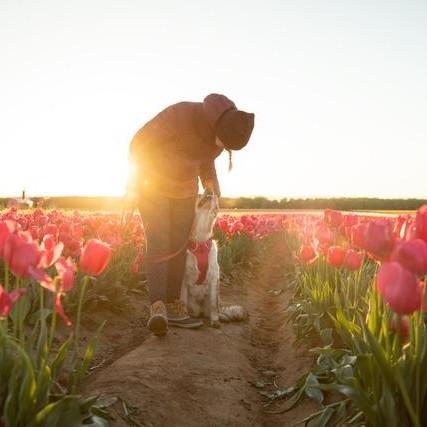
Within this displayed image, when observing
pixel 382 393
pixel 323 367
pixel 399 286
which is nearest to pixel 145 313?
pixel 323 367

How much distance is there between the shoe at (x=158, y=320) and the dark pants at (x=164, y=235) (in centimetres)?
15

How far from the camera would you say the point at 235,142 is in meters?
4.14

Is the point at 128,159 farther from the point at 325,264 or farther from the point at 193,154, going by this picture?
the point at 325,264

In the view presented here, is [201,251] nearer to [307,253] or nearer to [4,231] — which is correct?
[307,253]

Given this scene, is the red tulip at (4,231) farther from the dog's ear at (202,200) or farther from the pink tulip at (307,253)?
the dog's ear at (202,200)

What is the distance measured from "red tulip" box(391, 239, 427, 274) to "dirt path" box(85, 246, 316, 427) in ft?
4.95

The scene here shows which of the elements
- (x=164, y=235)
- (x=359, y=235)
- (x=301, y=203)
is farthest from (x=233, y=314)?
(x=301, y=203)

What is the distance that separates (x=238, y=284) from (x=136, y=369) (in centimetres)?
482

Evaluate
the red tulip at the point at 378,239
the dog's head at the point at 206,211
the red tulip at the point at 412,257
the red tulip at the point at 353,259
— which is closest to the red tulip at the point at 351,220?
the red tulip at the point at 353,259

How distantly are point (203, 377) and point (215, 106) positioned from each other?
1.95 metres

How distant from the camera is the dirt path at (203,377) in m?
2.95

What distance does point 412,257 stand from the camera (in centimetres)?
187

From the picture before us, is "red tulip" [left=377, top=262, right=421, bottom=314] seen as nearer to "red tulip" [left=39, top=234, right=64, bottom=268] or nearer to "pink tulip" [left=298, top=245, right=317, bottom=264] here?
"red tulip" [left=39, top=234, right=64, bottom=268]

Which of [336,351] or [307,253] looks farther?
[307,253]
